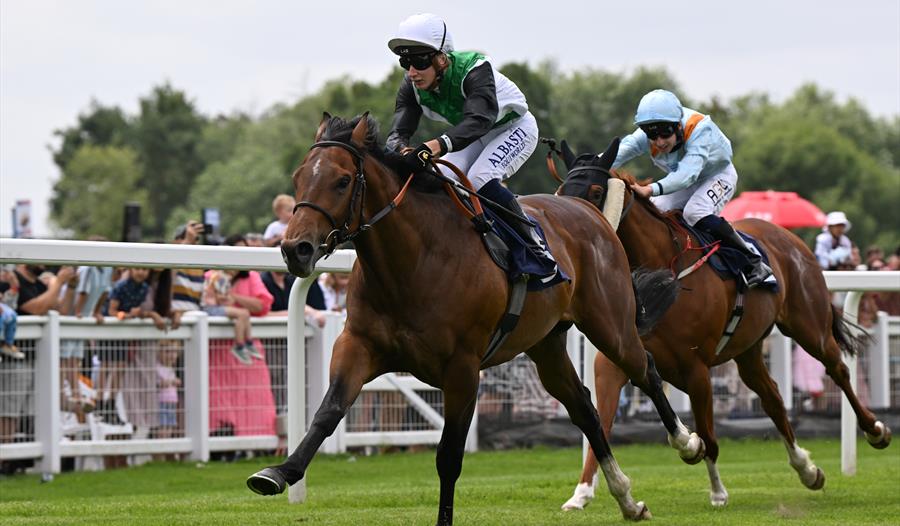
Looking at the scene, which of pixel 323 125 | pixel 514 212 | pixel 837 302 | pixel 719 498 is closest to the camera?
pixel 323 125

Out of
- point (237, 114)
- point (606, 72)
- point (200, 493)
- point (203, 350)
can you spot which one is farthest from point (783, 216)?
point (237, 114)

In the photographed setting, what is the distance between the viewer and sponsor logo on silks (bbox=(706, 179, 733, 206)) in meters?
9.06

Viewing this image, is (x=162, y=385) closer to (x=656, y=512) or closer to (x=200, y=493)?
(x=200, y=493)

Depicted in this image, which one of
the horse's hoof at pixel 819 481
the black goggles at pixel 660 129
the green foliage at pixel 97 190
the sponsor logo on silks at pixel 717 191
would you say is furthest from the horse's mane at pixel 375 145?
the green foliage at pixel 97 190

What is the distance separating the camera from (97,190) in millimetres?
93750

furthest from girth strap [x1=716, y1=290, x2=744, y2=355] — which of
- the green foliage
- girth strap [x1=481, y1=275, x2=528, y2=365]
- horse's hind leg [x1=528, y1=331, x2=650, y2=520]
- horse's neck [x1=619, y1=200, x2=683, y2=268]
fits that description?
the green foliage

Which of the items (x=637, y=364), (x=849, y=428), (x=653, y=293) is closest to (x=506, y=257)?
(x=637, y=364)

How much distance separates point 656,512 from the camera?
7.83 m

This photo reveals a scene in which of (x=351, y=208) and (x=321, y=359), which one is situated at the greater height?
(x=351, y=208)

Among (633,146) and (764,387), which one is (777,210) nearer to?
(764,387)

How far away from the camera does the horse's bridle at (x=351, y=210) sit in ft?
19.2

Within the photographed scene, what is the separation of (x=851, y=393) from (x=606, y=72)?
3010 inches

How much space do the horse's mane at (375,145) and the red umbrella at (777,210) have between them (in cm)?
1507

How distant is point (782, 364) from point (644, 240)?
6145 mm
